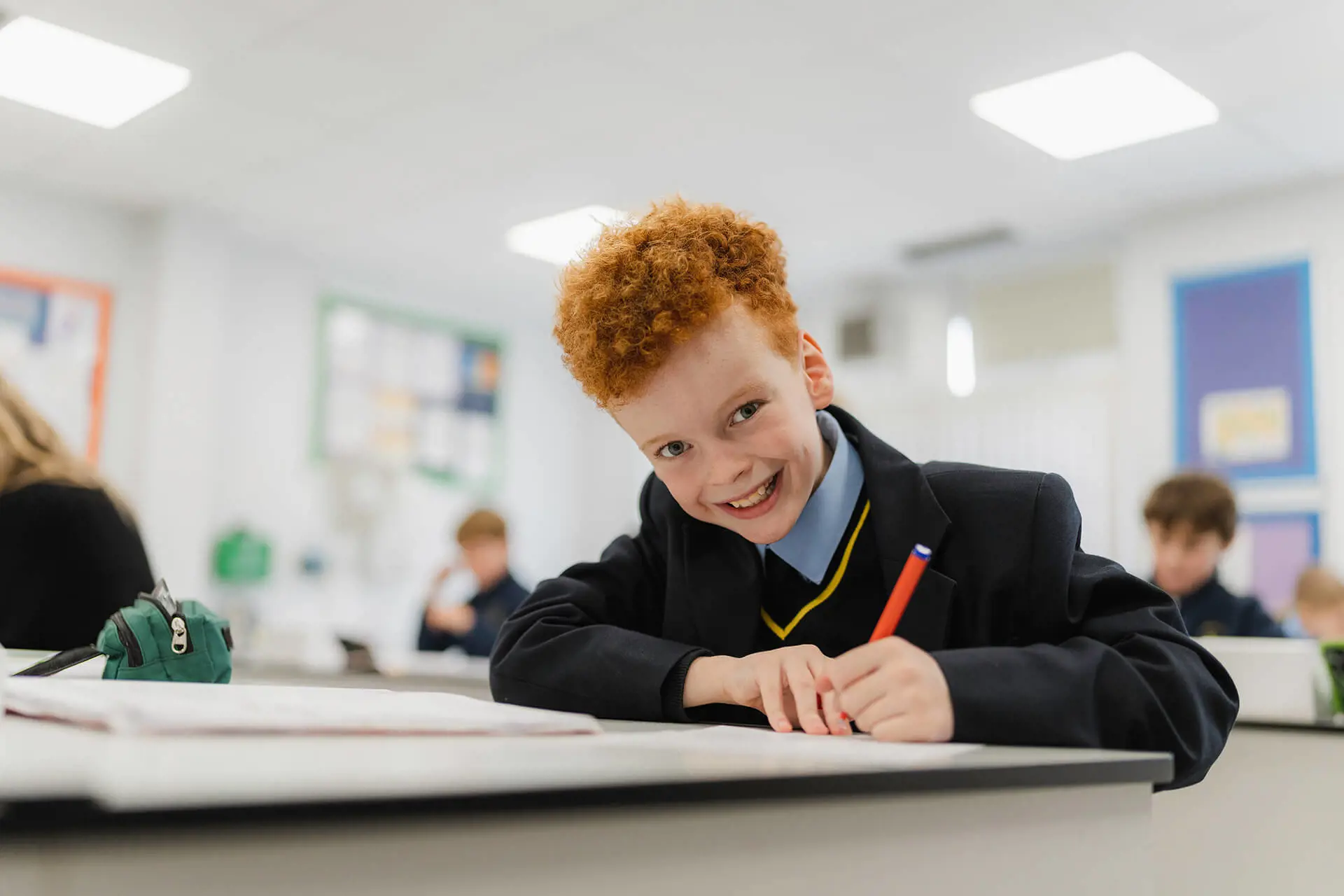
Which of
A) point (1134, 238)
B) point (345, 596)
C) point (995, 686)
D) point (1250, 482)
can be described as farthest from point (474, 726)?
point (345, 596)

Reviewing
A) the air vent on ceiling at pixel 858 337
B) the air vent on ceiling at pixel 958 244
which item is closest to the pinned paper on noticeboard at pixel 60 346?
the air vent on ceiling at pixel 858 337

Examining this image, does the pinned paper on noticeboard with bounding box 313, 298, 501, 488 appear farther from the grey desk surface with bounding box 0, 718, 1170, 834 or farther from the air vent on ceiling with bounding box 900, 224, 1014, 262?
the grey desk surface with bounding box 0, 718, 1170, 834

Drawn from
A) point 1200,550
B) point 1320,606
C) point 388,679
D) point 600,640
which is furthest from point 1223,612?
point 600,640

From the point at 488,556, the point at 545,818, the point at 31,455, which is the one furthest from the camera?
the point at 488,556

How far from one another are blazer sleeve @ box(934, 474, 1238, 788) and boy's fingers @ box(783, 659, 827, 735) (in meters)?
0.09

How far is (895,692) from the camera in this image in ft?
2.41

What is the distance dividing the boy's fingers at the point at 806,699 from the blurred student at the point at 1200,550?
2.54m

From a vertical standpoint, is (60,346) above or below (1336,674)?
above

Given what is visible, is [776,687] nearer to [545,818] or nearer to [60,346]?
[545,818]

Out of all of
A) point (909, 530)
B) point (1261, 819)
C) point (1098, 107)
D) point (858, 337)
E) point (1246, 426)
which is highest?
point (1098, 107)

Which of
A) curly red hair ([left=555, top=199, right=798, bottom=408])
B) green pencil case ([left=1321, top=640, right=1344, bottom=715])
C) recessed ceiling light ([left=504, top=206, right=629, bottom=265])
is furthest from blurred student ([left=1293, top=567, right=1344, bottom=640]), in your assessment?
curly red hair ([left=555, top=199, right=798, bottom=408])

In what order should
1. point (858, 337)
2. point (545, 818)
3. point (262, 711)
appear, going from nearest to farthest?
point (545, 818)
point (262, 711)
point (858, 337)

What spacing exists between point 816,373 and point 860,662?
0.45m

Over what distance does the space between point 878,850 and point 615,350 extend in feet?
1.75
